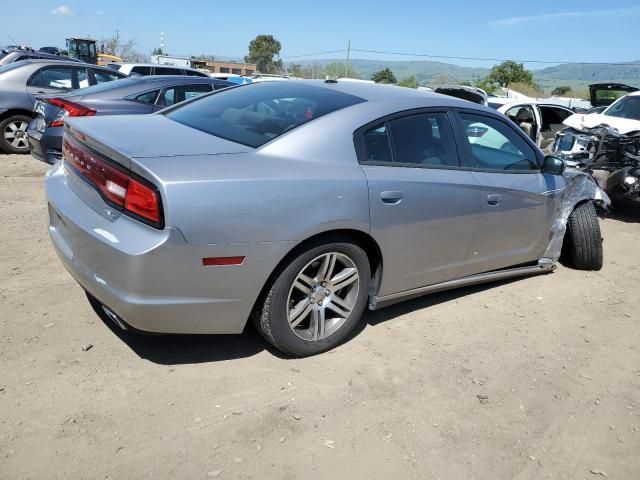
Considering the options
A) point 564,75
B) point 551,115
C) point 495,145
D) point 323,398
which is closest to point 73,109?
point 495,145

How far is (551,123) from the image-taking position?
39.4ft

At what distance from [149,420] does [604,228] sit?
646cm

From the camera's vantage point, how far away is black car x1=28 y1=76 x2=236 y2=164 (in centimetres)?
641

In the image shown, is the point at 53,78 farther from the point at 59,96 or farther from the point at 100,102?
the point at 100,102

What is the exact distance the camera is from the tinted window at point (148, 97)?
7.20m

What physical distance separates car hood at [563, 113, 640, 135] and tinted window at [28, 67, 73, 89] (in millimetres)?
7774

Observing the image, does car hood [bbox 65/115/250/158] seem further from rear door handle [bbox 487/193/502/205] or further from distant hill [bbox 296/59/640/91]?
distant hill [bbox 296/59/640/91]

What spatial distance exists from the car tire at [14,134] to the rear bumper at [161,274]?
651 cm

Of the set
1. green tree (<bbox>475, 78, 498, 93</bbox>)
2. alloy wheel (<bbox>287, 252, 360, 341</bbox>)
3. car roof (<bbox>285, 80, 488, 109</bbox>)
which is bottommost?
green tree (<bbox>475, 78, 498, 93</bbox>)

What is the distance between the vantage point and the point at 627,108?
1000 cm

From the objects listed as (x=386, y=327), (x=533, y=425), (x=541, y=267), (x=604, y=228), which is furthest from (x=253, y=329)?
(x=604, y=228)

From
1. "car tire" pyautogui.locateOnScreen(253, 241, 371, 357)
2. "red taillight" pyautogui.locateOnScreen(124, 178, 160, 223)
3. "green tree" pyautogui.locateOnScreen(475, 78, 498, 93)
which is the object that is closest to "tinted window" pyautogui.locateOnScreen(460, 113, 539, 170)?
"car tire" pyautogui.locateOnScreen(253, 241, 371, 357)

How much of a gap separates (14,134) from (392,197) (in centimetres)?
737

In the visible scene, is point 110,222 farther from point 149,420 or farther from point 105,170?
point 149,420
